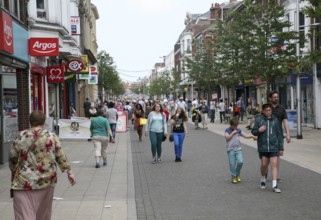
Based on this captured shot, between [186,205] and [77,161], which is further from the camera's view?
[77,161]

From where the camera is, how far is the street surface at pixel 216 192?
24.6 ft

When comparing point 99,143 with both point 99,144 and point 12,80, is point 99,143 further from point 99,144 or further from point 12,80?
point 12,80

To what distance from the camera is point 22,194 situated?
534cm

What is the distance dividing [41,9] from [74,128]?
4.91 m

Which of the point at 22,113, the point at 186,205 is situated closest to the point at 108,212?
the point at 186,205

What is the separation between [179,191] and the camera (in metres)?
9.38

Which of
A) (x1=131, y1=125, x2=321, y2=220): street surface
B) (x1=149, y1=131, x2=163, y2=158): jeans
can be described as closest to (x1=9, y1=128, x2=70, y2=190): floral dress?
(x1=131, y1=125, x2=321, y2=220): street surface

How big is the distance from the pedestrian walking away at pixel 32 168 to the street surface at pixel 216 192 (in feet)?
7.39

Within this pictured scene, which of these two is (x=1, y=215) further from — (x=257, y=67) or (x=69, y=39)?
(x=257, y=67)

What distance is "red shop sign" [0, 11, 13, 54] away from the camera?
38.9 feet

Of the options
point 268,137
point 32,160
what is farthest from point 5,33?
point 32,160

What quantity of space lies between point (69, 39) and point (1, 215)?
16393 mm

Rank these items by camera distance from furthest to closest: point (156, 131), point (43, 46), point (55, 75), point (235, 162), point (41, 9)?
point (55, 75)
point (41, 9)
point (43, 46)
point (156, 131)
point (235, 162)

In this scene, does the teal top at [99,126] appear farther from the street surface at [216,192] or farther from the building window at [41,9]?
the building window at [41,9]
